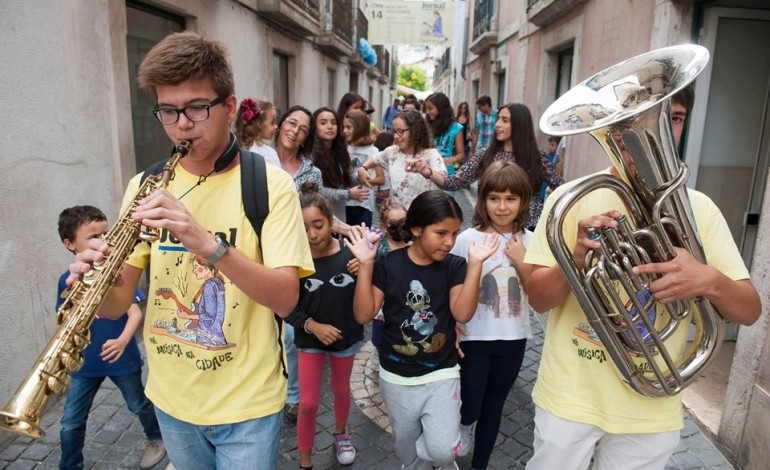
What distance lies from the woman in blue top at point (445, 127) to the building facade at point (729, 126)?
166 cm

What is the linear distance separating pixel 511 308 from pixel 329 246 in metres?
1.02

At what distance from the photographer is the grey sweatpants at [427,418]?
96.6 inches

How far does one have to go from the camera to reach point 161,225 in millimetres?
1318

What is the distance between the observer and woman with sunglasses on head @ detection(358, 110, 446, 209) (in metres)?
4.25

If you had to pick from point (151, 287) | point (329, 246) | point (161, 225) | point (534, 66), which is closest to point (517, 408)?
point (329, 246)

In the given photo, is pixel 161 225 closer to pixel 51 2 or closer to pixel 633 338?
pixel 633 338

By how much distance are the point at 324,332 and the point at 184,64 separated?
1.60 metres

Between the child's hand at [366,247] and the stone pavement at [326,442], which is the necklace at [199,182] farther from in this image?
the stone pavement at [326,442]

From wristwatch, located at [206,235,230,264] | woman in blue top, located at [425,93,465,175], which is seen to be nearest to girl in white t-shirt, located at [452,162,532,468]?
wristwatch, located at [206,235,230,264]

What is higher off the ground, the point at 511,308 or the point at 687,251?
the point at 687,251

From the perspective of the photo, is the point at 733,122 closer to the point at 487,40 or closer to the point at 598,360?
the point at 598,360

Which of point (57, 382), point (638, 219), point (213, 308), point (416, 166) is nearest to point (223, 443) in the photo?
point (213, 308)

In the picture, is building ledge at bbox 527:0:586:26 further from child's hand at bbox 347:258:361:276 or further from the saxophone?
the saxophone

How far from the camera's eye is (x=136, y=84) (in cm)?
491
